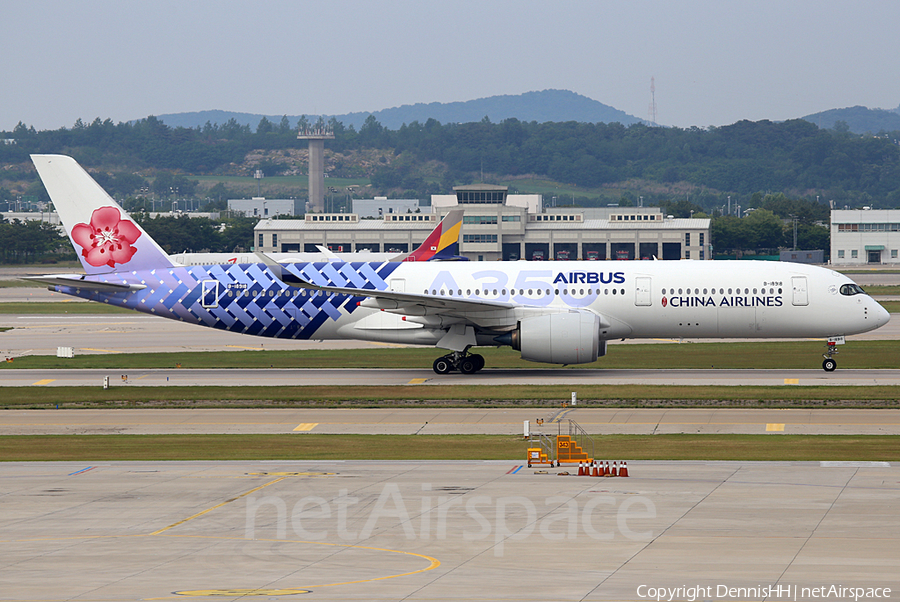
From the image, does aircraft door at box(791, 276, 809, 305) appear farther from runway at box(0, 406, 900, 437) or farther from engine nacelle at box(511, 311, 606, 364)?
runway at box(0, 406, 900, 437)

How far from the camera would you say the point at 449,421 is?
3156cm

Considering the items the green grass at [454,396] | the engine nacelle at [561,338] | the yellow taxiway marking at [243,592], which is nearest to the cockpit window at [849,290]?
the green grass at [454,396]

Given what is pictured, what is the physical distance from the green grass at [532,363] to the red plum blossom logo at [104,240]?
5.32 meters

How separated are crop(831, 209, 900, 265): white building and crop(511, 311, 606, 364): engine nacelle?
455 ft

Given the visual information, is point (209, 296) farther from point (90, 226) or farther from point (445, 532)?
point (445, 532)

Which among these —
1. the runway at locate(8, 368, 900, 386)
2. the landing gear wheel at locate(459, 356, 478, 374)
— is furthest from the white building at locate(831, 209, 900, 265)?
the landing gear wheel at locate(459, 356, 478, 374)

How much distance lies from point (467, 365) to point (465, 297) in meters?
2.90

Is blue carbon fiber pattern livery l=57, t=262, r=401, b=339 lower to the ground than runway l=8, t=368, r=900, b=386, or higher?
higher

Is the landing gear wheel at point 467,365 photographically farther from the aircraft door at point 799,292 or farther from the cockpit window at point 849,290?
the cockpit window at point 849,290

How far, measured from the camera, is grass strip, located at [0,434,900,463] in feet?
83.9

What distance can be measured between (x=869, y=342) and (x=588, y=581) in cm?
4148

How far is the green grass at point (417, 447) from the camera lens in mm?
25578

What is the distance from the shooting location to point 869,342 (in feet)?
169

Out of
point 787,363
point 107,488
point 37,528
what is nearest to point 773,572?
point 37,528
